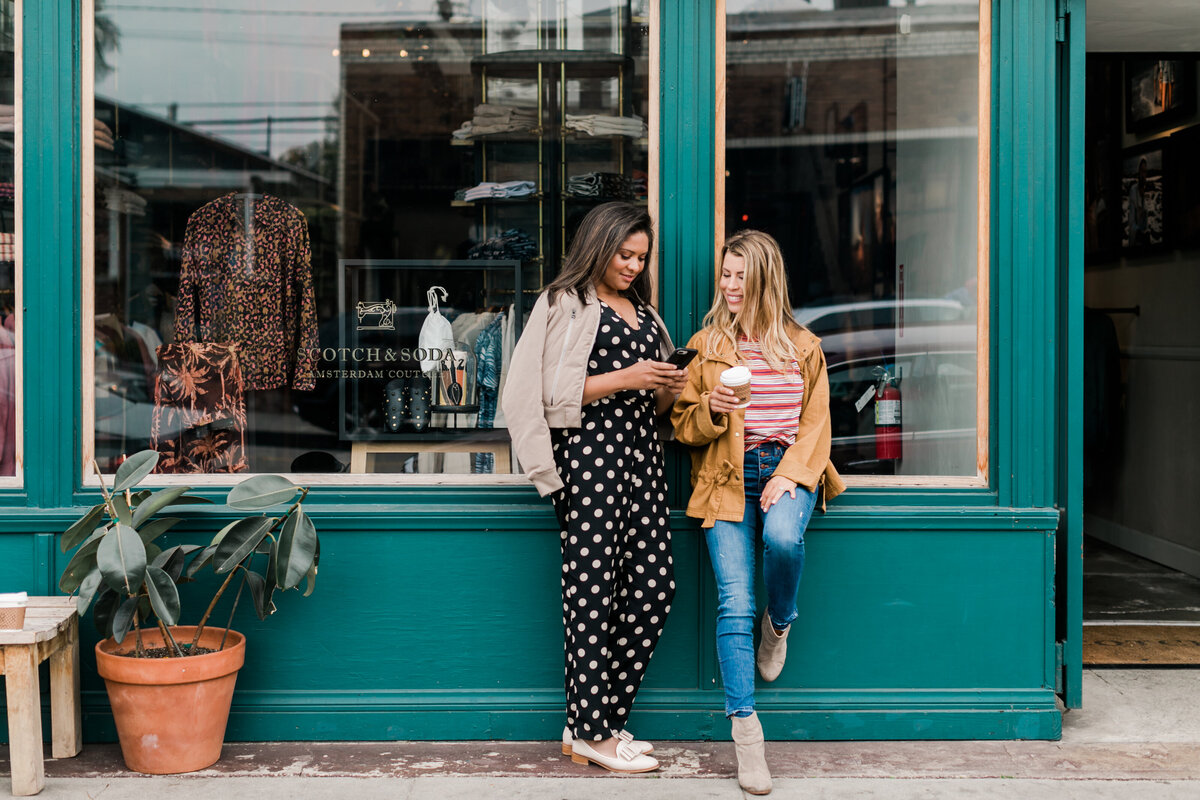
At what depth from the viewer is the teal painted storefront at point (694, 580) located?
3869 mm

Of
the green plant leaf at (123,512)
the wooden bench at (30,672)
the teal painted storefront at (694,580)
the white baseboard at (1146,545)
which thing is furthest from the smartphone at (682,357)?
the white baseboard at (1146,545)

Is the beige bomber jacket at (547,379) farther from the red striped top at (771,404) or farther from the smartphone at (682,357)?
the red striped top at (771,404)

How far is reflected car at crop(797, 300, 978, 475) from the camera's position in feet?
13.4

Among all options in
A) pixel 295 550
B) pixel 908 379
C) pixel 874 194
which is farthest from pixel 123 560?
pixel 874 194

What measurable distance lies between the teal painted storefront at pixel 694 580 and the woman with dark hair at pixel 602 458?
29 cm

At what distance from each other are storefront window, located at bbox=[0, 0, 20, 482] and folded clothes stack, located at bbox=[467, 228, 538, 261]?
5.52 ft

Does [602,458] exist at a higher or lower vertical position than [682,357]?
lower

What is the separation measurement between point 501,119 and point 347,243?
0.84m

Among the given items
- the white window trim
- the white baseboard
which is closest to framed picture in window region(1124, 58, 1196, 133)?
the white baseboard

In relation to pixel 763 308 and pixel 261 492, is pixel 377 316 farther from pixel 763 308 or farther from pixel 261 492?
pixel 763 308

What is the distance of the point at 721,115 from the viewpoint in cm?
392

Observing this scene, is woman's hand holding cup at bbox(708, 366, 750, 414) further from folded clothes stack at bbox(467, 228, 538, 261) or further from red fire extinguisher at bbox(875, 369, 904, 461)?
folded clothes stack at bbox(467, 228, 538, 261)

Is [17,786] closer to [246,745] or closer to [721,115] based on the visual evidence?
[246,745]

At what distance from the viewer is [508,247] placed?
14.6ft
